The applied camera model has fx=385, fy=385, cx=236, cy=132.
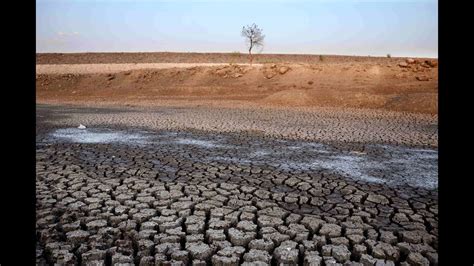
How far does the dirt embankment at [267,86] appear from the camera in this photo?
16.9 meters

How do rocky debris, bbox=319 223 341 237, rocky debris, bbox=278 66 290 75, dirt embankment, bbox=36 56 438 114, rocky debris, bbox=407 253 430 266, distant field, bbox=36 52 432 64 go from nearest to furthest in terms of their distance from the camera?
rocky debris, bbox=407 253 430 266 → rocky debris, bbox=319 223 341 237 → dirt embankment, bbox=36 56 438 114 → rocky debris, bbox=278 66 290 75 → distant field, bbox=36 52 432 64

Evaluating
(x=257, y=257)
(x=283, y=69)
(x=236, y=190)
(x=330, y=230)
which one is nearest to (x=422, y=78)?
(x=283, y=69)

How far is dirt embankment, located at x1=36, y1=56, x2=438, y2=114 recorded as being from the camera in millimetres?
16891

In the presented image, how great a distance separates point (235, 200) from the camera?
425 centimetres

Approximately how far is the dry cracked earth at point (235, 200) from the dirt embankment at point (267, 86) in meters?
8.51

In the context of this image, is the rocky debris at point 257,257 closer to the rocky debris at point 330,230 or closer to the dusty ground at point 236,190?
the dusty ground at point 236,190

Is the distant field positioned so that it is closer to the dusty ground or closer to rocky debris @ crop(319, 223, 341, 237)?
the dusty ground

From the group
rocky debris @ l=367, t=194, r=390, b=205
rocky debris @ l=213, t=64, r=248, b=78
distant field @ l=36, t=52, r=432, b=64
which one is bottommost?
rocky debris @ l=367, t=194, r=390, b=205

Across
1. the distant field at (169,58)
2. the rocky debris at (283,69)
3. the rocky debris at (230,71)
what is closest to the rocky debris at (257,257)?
the rocky debris at (283,69)

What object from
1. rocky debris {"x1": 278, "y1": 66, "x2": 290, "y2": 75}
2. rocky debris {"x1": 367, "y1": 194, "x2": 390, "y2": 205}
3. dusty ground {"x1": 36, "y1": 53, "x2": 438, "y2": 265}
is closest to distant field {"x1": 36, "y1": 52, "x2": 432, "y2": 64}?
rocky debris {"x1": 278, "y1": 66, "x2": 290, "y2": 75}

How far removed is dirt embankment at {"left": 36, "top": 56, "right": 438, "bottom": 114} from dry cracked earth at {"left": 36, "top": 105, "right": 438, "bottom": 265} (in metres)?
8.51
